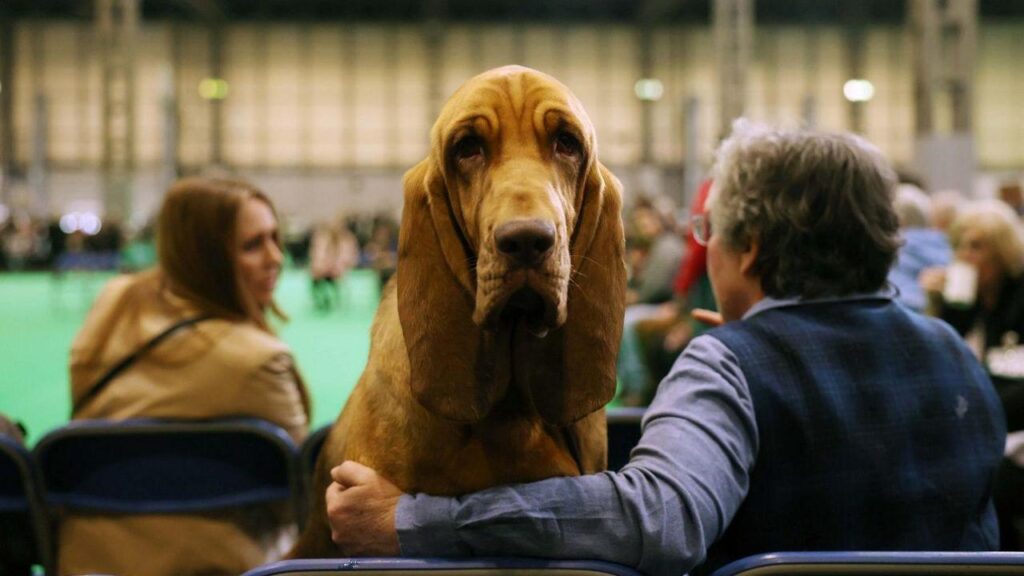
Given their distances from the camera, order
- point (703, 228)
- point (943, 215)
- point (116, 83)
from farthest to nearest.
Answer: point (116, 83) < point (943, 215) < point (703, 228)

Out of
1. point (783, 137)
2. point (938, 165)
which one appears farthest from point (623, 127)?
point (783, 137)

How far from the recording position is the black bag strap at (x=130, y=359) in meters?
2.60

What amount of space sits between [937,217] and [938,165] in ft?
17.6

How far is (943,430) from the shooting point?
1632 millimetres

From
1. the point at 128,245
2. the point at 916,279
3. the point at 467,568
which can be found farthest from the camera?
the point at 128,245

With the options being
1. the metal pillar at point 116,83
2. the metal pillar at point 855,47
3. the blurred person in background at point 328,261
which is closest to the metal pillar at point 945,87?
the blurred person in background at point 328,261

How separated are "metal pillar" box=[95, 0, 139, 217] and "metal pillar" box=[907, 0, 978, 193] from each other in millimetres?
16839

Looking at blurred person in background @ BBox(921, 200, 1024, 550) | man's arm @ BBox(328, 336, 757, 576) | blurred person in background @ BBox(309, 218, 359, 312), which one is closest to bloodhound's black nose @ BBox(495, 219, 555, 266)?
man's arm @ BBox(328, 336, 757, 576)

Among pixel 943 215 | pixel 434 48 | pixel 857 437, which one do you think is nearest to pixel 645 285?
pixel 943 215

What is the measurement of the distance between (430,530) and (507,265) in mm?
438

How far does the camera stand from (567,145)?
137 centimetres

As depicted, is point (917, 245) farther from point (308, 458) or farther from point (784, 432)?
point (784, 432)

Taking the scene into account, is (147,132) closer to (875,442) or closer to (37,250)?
(37,250)

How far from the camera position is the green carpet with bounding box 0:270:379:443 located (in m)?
7.80
